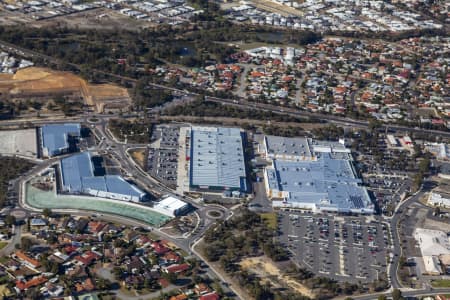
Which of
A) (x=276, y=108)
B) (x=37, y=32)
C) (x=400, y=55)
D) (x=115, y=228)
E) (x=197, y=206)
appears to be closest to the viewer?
(x=115, y=228)

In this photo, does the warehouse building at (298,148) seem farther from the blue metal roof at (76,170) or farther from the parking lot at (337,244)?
the blue metal roof at (76,170)

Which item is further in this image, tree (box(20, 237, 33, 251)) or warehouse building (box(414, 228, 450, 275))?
warehouse building (box(414, 228, 450, 275))

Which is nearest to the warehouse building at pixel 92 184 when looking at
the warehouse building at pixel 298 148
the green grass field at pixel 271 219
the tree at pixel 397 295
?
the green grass field at pixel 271 219

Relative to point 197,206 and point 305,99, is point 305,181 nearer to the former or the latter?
point 197,206

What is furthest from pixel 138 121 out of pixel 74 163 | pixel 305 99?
pixel 305 99

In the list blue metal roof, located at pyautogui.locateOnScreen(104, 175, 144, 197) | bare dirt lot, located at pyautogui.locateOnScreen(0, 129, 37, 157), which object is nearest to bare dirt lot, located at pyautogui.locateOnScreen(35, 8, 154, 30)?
bare dirt lot, located at pyautogui.locateOnScreen(0, 129, 37, 157)

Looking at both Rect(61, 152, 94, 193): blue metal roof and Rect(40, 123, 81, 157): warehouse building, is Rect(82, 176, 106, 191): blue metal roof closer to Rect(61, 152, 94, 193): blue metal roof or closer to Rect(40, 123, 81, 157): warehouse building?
Rect(61, 152, 94, 193): blue metal roof

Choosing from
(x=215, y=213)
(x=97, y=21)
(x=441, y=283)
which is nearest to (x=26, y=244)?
(x=215, y=213)
